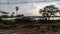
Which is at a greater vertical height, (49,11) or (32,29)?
(49,11)

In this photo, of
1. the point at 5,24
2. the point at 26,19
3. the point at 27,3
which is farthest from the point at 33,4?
the point at 5,24

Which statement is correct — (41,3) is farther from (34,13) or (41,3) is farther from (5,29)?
(5,29)

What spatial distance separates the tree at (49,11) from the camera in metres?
1.75

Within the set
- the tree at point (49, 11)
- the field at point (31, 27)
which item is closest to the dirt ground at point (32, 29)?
the field at point (31, 27)

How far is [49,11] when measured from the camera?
68.9 inches

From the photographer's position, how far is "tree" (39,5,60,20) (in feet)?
5.73

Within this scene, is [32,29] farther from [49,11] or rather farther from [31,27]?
[49,11]

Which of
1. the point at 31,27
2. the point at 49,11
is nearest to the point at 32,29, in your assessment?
the point at 31,27

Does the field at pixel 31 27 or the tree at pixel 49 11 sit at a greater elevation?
the tree at pixel 49 11

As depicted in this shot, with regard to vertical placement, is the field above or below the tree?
below

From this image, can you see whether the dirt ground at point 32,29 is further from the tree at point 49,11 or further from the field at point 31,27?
the tree at point 49,11

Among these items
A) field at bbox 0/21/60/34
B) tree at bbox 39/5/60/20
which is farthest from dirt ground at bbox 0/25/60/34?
tree at bbox 39/5/60/20

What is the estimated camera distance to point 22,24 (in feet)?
5.73

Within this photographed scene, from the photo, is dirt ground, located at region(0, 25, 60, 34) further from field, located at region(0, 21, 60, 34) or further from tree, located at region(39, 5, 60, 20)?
tree, located at region(39, 5, 60, 20)
